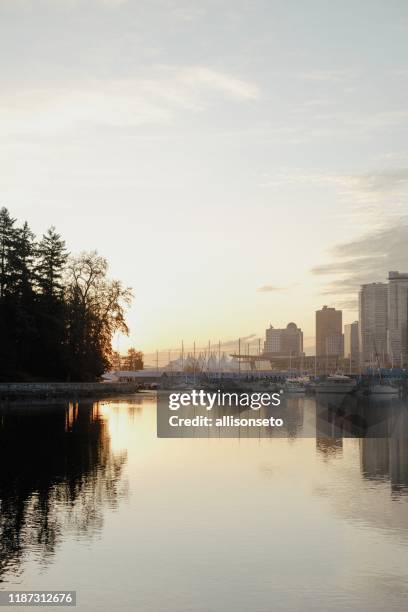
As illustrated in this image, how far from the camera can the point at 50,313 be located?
410 feet

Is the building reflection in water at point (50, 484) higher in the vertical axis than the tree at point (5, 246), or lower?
lower

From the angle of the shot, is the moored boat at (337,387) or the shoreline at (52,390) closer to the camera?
the shoreline at (52,390)

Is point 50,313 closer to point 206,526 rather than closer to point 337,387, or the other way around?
point 337,387

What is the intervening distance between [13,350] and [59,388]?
8916 mm

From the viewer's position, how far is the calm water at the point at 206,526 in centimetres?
2323

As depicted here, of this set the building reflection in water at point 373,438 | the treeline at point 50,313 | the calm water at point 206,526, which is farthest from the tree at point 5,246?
the calm water at point 206,526

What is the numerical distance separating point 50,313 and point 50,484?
8655cm

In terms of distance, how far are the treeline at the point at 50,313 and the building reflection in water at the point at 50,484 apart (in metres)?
43.2

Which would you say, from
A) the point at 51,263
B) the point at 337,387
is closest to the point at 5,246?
the point at 51,263

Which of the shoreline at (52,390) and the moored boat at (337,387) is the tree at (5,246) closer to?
the shoreline at (52,390)

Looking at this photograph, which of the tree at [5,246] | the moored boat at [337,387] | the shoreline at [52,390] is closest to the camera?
the shoreline at [52,390]

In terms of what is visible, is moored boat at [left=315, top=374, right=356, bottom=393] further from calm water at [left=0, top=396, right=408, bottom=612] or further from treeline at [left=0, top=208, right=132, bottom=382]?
calm water at [left=0, top=396, right=408, bottom=612]

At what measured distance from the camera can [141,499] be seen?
3712 cm

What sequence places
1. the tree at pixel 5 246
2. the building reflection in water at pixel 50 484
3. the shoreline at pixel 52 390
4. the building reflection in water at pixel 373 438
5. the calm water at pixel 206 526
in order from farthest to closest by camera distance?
the tree at pixel 5 246 → the shoreline at pixel 52 390 → the building reflection in water at pixel 373 438 → the building reflection in water at pixel 50 484 → the calm water at pixel 206 526
